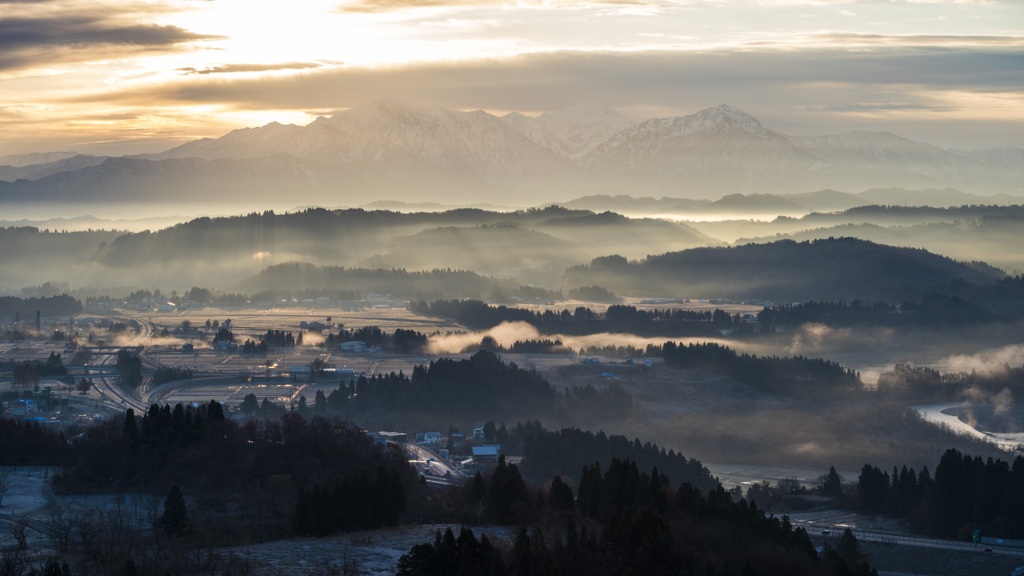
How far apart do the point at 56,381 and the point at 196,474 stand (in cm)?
6436

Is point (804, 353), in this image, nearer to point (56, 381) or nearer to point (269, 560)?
point (56, 381)

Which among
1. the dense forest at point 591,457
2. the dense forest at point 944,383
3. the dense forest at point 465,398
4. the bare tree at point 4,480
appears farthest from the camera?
the dense forest at point 944,383

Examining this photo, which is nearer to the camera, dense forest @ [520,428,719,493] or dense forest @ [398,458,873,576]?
dense forest @ [398,458,873,576]

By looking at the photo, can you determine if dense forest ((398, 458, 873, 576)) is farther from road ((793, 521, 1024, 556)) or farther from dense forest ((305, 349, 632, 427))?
dense forest ((305, 349, 632, 427))

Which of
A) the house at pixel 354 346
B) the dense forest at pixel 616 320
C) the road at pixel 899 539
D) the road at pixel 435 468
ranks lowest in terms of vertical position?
the road at pixel 899 539

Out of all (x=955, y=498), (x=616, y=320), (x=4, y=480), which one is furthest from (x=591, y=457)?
(x=616, y=320)

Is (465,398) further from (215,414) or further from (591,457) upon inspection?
(215,414)

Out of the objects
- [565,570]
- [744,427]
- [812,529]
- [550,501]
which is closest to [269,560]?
[565,570]

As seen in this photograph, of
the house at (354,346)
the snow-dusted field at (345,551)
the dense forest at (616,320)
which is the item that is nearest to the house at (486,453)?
the snow-dusted field at (345,551)

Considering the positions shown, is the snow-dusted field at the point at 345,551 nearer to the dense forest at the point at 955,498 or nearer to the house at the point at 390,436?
the dense forest at the point at 955,498

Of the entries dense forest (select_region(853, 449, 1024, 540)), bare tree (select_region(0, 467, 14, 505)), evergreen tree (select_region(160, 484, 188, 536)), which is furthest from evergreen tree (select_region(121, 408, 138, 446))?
dense forest (select_region(853, 449, 1024, 540))

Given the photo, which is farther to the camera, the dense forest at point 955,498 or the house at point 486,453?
the house at point 486,453

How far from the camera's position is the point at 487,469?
299ft

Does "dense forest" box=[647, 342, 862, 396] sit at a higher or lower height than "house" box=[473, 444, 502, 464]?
higher
